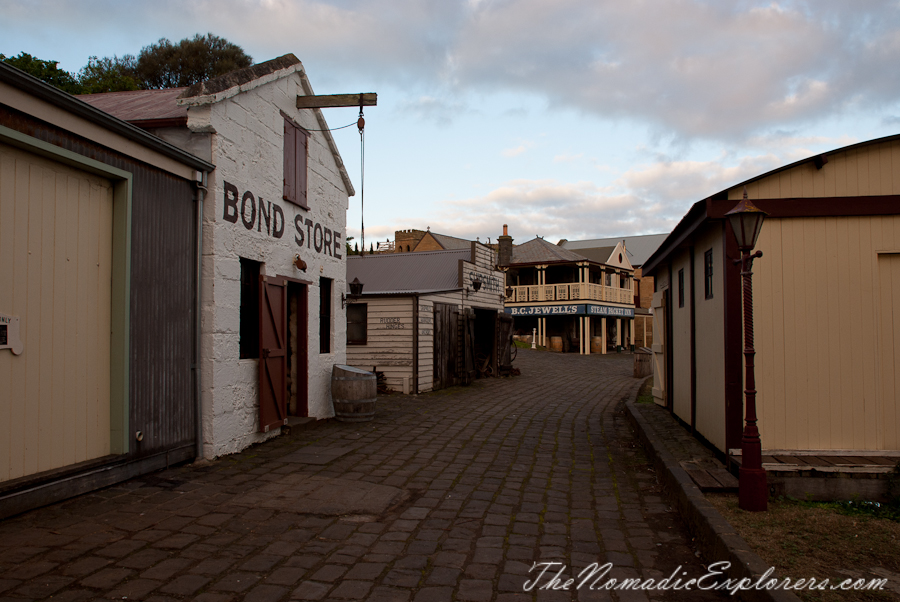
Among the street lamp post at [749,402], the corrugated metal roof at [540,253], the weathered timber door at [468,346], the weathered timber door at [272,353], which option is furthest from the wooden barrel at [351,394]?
the corrugated metal roof at [540,253]

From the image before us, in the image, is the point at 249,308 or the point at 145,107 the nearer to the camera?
the point at 249,308

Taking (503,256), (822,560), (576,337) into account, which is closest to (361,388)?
(822,560)

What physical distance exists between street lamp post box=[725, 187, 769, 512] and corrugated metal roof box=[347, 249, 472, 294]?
12.6 m

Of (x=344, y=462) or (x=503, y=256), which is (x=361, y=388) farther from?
(x=503, y=256)

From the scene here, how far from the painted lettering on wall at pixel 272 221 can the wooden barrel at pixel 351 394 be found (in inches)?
80.4

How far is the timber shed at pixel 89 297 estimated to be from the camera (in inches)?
196

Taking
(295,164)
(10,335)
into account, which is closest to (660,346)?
(295,164)

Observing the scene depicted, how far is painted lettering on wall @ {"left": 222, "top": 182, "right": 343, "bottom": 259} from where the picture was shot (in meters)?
7.67

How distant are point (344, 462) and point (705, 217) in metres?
4.77

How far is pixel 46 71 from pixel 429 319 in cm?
1429

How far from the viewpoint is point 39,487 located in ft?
16.5

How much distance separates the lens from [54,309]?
5.42 metres

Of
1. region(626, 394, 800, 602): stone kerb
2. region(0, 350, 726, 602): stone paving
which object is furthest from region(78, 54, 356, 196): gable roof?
region(626, 394, 800, 602): stone kerb

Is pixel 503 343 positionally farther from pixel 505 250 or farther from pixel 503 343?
pixel 505 250
